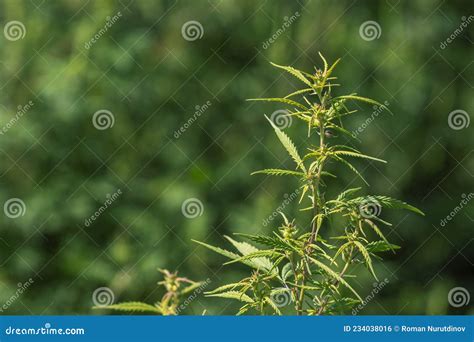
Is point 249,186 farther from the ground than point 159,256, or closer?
farther from the ground

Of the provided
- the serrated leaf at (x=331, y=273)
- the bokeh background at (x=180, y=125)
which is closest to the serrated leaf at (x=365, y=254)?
the serrated leaf at (x=331, y=273)

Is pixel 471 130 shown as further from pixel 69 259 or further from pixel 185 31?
pixel 69 259

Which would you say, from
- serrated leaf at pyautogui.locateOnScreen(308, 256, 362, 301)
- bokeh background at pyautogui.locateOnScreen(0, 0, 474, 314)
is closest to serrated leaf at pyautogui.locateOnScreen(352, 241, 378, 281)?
serrated leaf at pyautogui.locateOnScreen(308, 256, 362, 301)

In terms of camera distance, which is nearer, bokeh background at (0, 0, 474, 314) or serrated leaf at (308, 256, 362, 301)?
serrated leaf at (308, 256, 362, 301)

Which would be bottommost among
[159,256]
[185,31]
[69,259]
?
[69,259]

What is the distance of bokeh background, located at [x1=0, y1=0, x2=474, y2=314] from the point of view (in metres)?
3.24

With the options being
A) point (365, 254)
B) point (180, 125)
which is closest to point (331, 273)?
point (365, 254)

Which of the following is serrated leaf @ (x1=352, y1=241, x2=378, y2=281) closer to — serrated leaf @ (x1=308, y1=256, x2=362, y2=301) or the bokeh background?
serrated leaf @ (x1=308, y1=256, x2=362, y2=301)

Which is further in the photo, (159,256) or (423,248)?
(423,248)

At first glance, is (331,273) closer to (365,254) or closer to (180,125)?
(365,254)

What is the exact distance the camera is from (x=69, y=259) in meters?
3.33

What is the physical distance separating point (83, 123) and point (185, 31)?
18.0 inches

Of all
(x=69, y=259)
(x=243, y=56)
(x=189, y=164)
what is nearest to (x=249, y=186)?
(x=189, y=164)

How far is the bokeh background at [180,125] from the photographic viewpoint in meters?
3.24
